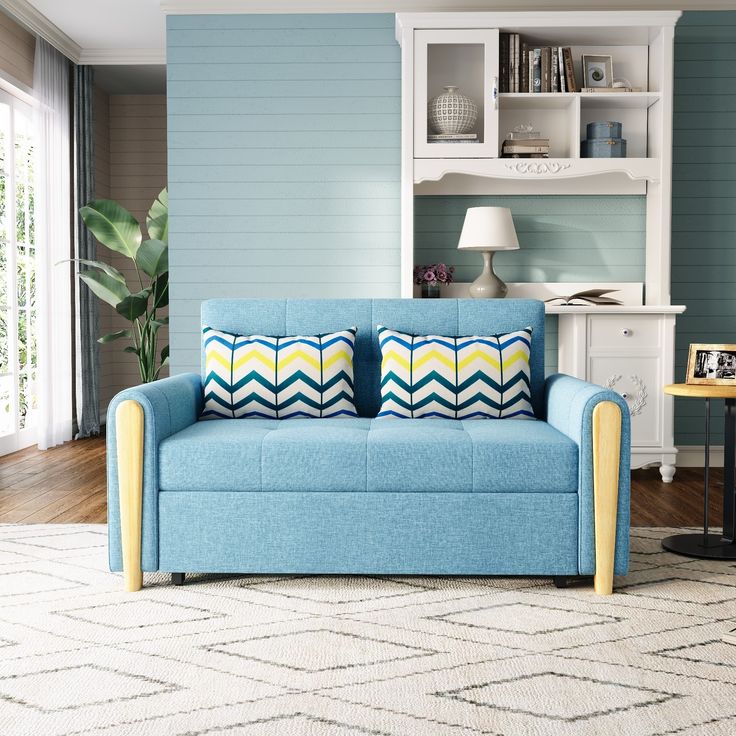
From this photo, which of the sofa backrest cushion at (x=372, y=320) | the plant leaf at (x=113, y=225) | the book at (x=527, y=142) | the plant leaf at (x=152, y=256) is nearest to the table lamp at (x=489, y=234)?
the book at (x=527, y=142)

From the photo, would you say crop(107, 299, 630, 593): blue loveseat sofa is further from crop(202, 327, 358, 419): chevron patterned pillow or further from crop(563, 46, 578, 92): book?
crop(563, 46, 578, 92): book

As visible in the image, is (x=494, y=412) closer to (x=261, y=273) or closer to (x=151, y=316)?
(x=261, y=273)

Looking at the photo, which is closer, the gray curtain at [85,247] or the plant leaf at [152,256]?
the plant leaf at [152,256]

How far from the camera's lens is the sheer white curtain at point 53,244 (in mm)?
5457

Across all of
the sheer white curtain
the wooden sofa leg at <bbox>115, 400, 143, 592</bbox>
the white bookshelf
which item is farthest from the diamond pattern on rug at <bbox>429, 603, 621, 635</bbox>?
the sheer white curtain

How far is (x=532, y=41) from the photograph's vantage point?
452 cm

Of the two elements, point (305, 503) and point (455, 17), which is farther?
point (455, 17)

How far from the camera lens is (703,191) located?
4719mm

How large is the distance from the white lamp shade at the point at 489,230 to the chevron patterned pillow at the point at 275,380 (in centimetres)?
156

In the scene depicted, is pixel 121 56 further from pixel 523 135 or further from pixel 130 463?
pixel 130 463

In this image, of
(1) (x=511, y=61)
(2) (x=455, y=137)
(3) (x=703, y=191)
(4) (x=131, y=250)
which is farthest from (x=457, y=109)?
(4) (x=131, y=250)

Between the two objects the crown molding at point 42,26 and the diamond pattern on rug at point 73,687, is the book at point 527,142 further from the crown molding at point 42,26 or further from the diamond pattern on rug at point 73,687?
the diamond pattern on rug at point 73,687

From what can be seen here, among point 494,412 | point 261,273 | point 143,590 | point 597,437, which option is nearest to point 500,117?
point 261,273

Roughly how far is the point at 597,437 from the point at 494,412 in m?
0.61
